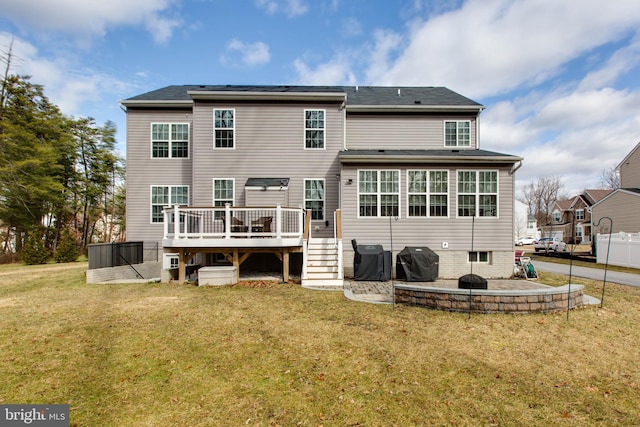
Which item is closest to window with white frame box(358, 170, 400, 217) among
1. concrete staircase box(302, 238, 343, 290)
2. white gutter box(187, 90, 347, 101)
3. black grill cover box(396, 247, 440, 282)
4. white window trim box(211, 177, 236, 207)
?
black grill cover box(396, 247, 440, 282)

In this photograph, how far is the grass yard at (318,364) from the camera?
311cm

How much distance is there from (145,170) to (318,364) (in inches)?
498

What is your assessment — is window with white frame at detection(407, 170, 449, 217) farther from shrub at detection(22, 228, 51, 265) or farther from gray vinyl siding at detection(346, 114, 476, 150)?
shrub at detection(22, 228, 51, 265)

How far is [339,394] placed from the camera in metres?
3.43

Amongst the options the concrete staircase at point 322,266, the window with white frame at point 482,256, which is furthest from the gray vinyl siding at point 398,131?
the concrete staircase at point 322,266

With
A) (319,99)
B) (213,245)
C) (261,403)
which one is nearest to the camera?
(261,403)

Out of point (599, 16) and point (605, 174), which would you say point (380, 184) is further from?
point (605, 174)

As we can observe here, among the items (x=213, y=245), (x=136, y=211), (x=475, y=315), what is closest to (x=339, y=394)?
(x=475, y=315)

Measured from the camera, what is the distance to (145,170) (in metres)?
13.3

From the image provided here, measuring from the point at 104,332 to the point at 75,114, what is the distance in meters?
25.2

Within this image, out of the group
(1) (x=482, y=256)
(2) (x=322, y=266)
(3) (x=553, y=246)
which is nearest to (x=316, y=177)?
(2) (x=322, y=266)

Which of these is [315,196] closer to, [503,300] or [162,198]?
[162,198]

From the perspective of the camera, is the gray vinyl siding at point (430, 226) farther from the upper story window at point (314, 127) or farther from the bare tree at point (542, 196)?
the bare tree at point (542, 196)

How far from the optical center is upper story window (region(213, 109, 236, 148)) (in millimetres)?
12461
